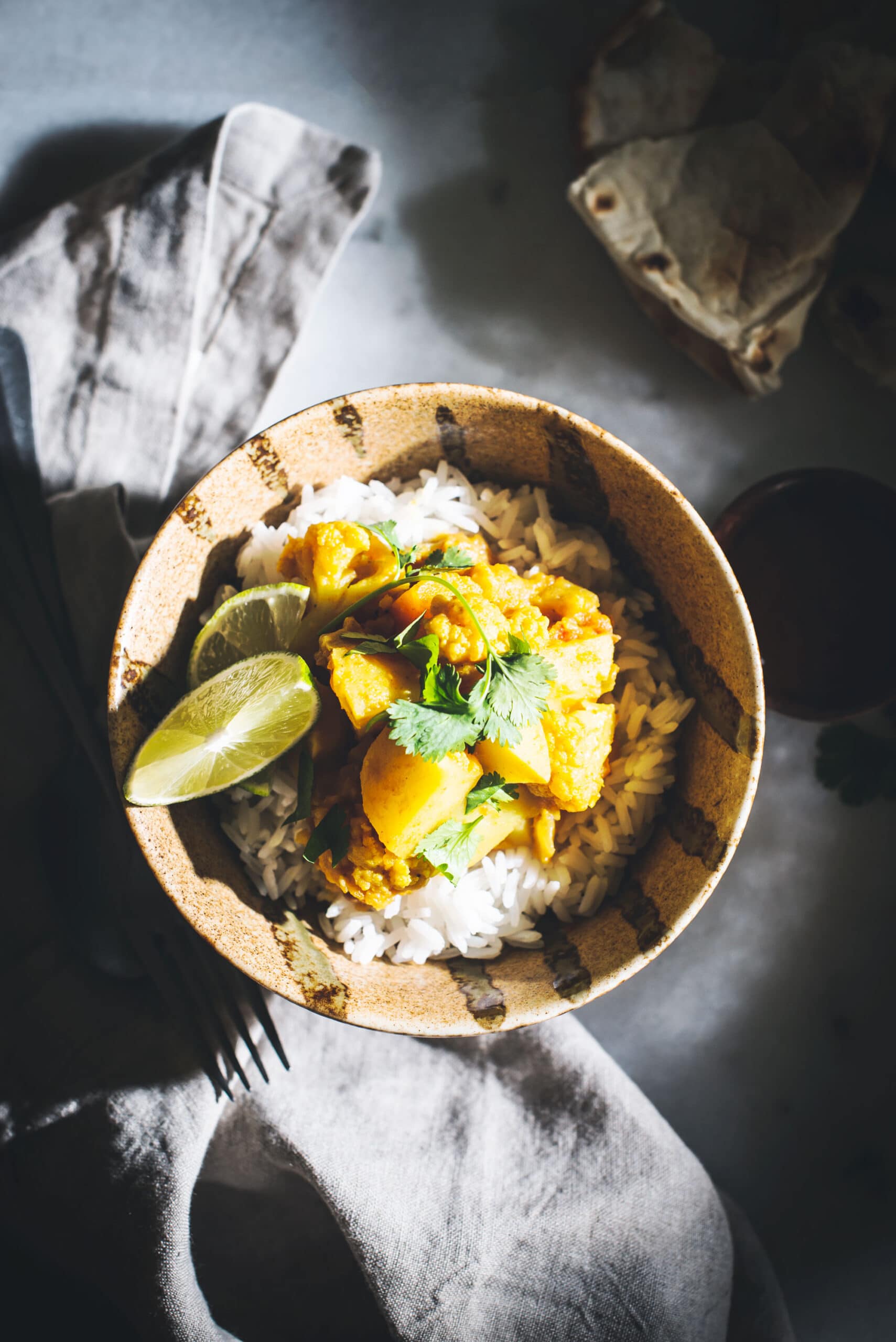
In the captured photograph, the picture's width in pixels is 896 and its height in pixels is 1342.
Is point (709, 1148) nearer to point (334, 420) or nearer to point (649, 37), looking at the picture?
point (334, 420)

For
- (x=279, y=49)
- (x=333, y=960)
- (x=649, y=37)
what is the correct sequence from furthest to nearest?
1. (x=279, y=49)
2. (x=649, y=37)
3. (x=333, y=960)

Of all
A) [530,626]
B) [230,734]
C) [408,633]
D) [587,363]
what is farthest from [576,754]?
[587,363]

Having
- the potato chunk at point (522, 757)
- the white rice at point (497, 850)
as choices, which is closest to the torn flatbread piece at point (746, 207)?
the white rice at point (497, 850)

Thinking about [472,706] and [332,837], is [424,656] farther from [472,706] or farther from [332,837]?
[332,837]

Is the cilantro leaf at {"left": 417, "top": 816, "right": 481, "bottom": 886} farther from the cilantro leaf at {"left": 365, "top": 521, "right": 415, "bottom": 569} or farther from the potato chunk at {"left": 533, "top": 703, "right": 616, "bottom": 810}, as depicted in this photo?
the cilantro leaf at {"left": 365, "top": 521, "right": 415, "bottom": 569}

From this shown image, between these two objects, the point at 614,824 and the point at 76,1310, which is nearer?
the point at 614,824

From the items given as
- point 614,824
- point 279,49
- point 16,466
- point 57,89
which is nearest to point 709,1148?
point 614,824

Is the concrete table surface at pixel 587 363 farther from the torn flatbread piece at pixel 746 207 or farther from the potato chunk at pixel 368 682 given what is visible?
the potato chunk at pixel 368 682

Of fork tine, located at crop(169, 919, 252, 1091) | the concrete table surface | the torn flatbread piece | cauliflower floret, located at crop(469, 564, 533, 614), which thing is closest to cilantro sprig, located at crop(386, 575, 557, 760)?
cauliflower floret, located at crop(469, 564, 533, 614)
